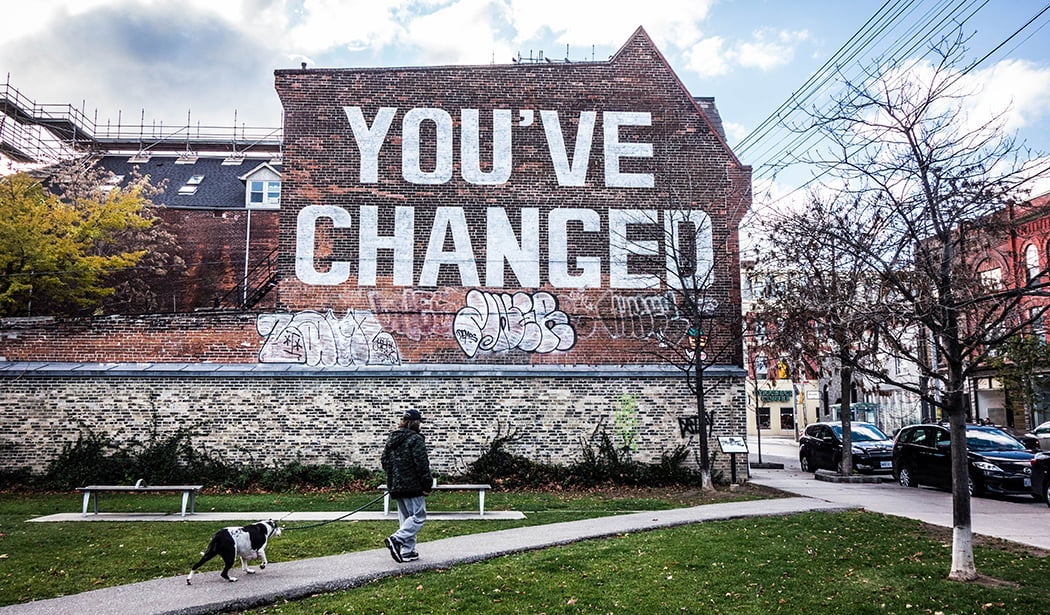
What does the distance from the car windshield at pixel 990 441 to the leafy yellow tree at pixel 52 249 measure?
76.5 feet

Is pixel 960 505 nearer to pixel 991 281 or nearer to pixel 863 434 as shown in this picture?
pixel 991 281

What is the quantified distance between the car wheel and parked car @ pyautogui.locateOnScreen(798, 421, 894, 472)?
116 centimetres

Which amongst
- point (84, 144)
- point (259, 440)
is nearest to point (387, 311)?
point (259, 440)

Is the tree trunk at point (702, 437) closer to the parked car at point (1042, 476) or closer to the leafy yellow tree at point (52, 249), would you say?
the parked car at point (1042, 476)

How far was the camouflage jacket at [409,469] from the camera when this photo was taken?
27.7ft

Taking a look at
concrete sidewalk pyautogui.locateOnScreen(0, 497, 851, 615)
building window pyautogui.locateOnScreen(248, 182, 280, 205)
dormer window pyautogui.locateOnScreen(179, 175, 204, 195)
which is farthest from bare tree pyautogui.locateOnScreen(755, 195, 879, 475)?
dormer window pyautogui.locateOnScreen(179, 175, 204, 195)

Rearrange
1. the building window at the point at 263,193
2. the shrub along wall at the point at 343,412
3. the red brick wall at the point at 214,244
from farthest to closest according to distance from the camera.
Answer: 1. the building window at the point at 263,193
2. the red brick wall at the point at 214,244
3. the shrub along wall at the point at 343,412

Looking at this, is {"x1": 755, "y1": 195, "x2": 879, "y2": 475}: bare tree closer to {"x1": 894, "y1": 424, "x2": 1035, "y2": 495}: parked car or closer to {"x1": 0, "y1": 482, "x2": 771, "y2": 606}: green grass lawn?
{"x1": 894, "y1": 424, "x2": 1035, "y2": 495}: parked car

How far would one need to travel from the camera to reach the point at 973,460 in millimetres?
15484

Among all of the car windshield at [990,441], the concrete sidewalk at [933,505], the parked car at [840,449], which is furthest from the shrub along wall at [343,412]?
the car windshield at [990,441]

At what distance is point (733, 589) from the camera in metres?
7.16

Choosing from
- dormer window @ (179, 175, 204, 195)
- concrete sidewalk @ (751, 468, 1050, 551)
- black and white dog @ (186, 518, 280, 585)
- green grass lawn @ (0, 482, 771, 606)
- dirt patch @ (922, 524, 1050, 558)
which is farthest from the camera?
dormer window @ (179, 175, 204, 195)

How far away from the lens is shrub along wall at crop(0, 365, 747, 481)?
16500 mm

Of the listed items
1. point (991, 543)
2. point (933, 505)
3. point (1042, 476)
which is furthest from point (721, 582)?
point (1042, 476)
